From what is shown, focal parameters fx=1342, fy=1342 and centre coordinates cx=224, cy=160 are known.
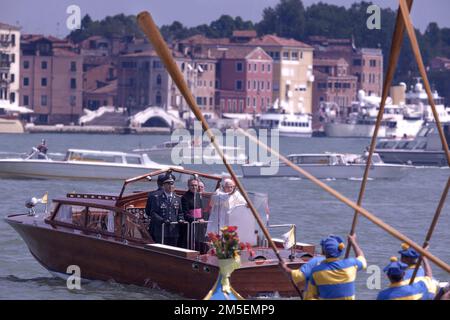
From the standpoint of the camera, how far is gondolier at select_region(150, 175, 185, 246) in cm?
1466

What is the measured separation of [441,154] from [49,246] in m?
40.1

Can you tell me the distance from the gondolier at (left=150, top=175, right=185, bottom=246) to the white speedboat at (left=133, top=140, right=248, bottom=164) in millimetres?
37117

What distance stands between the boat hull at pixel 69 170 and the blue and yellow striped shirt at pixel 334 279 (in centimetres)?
2704

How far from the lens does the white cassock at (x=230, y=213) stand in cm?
1464

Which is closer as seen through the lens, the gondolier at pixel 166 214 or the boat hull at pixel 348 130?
the gondolier at pixel 166 214

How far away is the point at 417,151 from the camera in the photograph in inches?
2180

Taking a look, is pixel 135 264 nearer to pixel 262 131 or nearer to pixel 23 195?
pixel 23 195

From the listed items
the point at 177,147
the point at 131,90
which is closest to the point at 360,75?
the point at 131,90

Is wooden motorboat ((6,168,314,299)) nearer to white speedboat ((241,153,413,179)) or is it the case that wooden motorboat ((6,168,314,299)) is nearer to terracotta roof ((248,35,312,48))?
white speedboat ((241,153,413,179))

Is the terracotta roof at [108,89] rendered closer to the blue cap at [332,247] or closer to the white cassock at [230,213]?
the white cassock at [230,213]

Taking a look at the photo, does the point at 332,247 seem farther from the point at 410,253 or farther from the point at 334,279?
the point at 410,253

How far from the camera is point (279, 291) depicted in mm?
14047

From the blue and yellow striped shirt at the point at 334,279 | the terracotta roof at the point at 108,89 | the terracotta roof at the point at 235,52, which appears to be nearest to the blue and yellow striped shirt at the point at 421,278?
the blue and yellow striped shirt at the point at 334,279

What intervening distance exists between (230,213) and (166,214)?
703 mm
